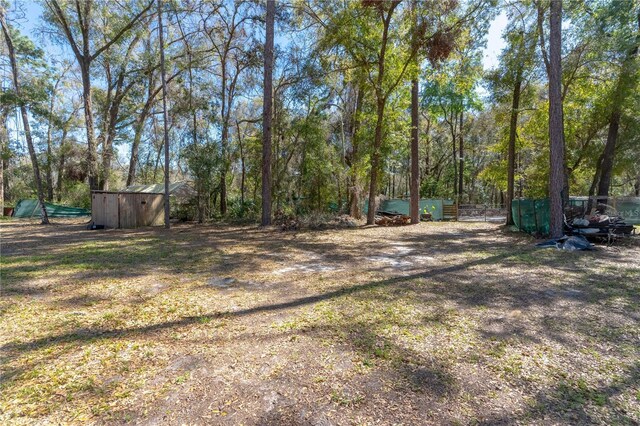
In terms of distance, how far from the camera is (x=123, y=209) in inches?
519

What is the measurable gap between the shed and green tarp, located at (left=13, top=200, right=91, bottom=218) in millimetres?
8872

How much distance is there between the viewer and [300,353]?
2668 mm

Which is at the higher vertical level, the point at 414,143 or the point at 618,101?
the point at 618,101

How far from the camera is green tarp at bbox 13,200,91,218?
19109 mm

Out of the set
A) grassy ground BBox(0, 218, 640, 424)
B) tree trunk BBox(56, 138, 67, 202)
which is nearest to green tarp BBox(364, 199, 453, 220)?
grassy ground BBox(0, 218, 640, 424)

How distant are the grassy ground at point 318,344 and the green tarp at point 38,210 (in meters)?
16.7

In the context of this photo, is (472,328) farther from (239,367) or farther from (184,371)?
(184,371)

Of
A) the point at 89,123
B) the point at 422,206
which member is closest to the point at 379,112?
the point at 422,206

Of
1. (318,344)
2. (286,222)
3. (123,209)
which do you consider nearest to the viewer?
(318,344)

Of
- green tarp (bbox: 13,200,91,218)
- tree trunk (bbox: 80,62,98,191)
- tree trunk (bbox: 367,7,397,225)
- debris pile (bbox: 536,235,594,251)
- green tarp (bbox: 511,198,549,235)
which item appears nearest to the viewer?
debris pile (bbox: 536,235,594,251)

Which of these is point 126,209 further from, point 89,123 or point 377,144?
point 377,144

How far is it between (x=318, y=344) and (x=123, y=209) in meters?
13.3

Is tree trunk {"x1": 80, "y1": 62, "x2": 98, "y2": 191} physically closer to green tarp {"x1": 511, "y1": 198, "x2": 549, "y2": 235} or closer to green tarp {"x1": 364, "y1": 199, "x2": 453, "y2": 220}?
green tarp {"x1": 364, "y1": 199, "x2": 453, "y2": 220}

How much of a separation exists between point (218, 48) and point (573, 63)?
1554cm
